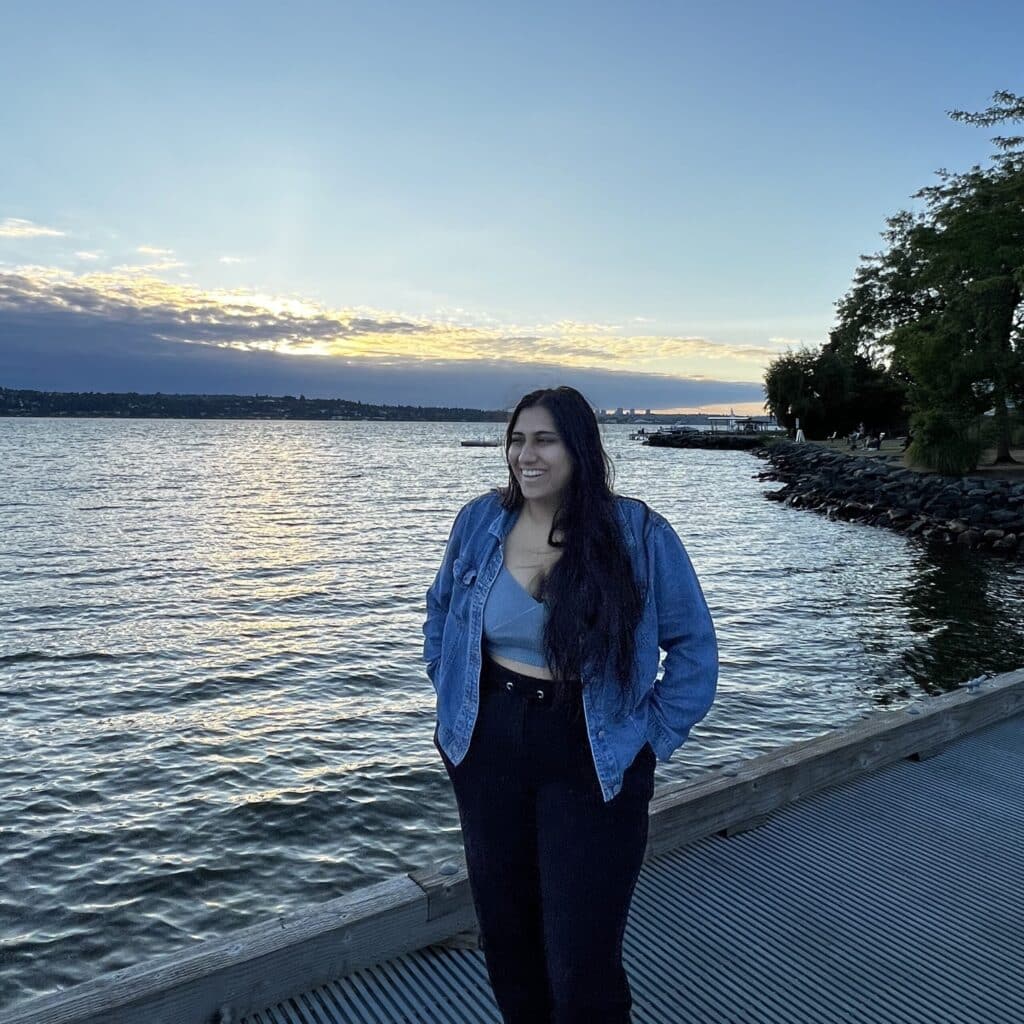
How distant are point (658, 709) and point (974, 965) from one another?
201 cm

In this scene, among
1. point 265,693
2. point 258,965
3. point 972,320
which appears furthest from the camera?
point 972,320

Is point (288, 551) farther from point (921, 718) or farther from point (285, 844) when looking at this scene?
point (921, 718)

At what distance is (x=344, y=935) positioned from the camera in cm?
306

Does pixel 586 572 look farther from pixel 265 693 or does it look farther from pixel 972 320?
pixel 972 320

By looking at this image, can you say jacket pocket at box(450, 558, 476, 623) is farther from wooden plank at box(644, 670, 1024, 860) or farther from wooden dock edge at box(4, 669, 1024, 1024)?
wooden plank at box(644, 670, 1024, 860)

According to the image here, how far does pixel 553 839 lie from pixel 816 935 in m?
1.83

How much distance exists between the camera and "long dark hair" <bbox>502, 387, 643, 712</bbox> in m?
2.17

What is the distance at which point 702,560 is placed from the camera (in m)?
20.4

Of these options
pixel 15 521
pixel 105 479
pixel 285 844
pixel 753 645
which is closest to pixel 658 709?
pixel 285 844

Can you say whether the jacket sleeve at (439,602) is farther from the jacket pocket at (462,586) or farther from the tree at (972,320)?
the tree at (972,320)

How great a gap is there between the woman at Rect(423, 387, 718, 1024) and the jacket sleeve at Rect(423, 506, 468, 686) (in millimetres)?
55

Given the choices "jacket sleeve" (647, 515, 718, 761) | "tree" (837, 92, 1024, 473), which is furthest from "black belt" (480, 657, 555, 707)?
"tree" (837, 92, 1024, 473)

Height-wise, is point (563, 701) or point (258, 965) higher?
point (563, 701)

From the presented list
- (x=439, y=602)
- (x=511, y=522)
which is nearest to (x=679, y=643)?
(x=511, y=522)
